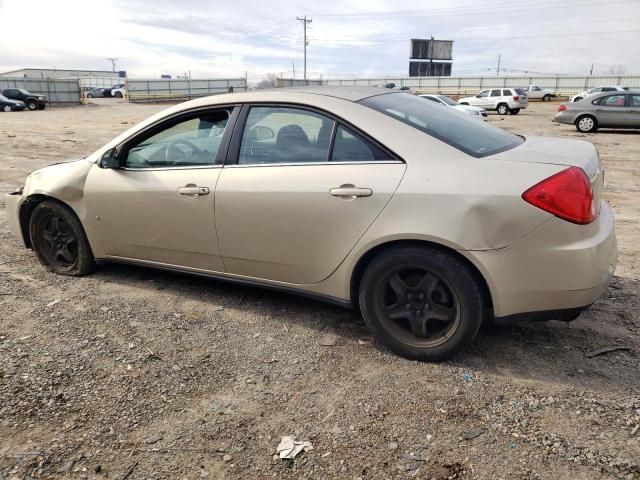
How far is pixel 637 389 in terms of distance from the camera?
8.84 ft

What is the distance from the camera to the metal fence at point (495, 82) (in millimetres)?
50656

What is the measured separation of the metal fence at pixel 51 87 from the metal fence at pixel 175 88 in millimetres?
5727

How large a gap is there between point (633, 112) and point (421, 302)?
59.3 feet

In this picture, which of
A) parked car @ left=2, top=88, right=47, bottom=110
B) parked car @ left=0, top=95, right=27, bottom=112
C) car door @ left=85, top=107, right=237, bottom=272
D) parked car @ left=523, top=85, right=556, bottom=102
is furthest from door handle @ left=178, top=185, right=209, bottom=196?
parked car @ left=523, top=85, right=556, bottom=102

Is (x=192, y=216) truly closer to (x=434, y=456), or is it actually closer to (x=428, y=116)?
(x=428, y=116)

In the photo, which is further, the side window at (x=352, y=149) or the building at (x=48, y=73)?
the building at (x=48, y=73)

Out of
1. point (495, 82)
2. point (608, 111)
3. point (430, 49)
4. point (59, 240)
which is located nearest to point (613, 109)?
point (608, 111)

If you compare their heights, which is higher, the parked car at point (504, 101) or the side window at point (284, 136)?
the parked car at point (504, 101)

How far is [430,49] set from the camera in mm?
77688

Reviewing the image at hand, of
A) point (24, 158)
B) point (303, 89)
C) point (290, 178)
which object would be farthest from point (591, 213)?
point (24, 158)

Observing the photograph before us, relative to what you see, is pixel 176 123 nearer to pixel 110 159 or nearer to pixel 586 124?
pixel 110 159

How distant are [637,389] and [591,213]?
951mm

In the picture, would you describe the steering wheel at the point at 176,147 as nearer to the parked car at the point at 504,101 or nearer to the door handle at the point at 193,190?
the door handle at the point at 193,190

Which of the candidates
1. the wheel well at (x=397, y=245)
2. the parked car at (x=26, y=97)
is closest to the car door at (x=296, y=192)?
the wheel well at (x=397, y=245)
